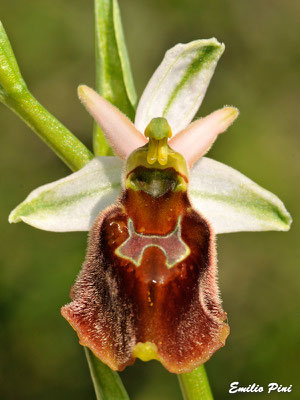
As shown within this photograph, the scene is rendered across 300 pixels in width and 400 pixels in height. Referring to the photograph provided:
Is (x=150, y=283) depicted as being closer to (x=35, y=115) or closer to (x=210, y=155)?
(x=35, y=115)

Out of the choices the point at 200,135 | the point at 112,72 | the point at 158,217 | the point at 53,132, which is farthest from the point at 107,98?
the point at 158,217

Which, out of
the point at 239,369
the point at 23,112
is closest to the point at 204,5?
the point at 239,369

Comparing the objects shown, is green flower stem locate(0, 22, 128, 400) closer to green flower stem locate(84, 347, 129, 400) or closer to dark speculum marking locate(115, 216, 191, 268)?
dark speculum marking locate(115, 216, 191, 268)

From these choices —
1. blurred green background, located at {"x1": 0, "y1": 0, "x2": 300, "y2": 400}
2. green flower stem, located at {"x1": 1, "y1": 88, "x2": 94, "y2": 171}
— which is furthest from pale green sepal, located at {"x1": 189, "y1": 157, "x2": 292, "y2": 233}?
blurred green background, located at {"x1": 0, "y1": 0, "x2": 300, "y2": 400}

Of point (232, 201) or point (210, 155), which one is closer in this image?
point (232, 201)

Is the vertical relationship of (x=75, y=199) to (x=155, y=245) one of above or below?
above

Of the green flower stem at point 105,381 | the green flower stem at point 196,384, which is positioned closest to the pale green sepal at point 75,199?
the green flower stem at point 105,381

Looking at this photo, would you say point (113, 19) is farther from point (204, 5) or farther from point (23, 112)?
point (204, 5)

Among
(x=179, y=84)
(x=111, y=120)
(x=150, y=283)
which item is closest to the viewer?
(x=150, y=283)
